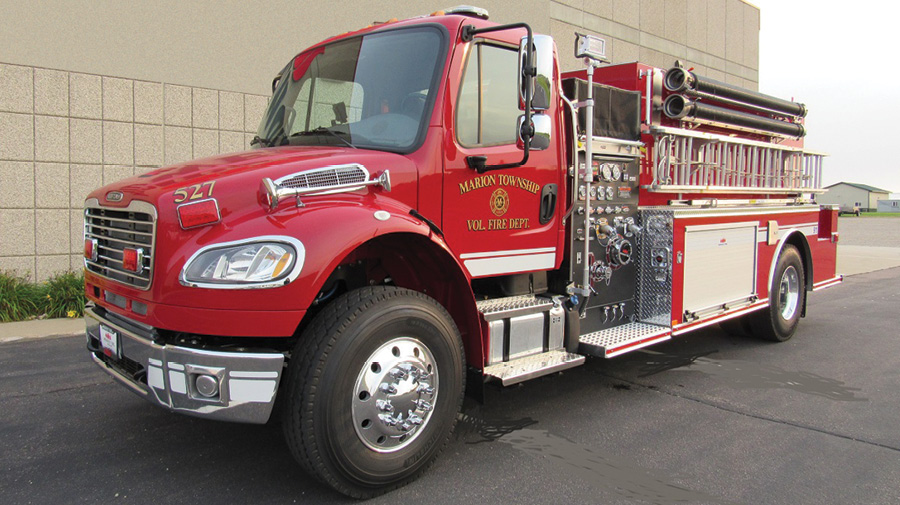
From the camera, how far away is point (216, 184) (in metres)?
3.12

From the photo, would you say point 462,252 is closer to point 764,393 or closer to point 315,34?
point 764,393

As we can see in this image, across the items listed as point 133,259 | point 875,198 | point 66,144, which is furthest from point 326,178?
point 875,198

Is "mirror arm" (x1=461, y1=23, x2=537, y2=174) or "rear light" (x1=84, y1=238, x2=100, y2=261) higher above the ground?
"mirror arm" (x1=461, y1=23, x2=537, y2=174)

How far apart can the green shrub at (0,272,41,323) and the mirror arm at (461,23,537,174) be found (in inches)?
251

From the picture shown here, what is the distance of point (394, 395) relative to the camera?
332cm

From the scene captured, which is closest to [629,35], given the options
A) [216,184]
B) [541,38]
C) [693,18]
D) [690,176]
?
[693,18]

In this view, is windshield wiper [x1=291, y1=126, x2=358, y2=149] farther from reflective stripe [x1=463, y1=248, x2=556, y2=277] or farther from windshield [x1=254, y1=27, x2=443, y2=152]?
reflective stripe [x1=463, y1=248, x2=556, y2=277]

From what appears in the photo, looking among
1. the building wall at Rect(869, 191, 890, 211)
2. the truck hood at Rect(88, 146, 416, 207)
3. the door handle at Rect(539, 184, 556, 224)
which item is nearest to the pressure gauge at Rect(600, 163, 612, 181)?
the door handle at Rect(539, 184, 556, 224)

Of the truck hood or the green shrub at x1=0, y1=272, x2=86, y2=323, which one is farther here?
the green shrub at x1=0, y1=272, x2=86, y2=323

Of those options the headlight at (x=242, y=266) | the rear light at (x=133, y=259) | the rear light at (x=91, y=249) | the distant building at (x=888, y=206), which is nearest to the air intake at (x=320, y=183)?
the headlight at (x=242, y=266)

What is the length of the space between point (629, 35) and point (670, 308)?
437 inches

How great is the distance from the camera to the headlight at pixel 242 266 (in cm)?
294

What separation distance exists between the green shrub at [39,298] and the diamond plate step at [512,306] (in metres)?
5.82

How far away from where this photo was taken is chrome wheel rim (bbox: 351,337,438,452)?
323cm
